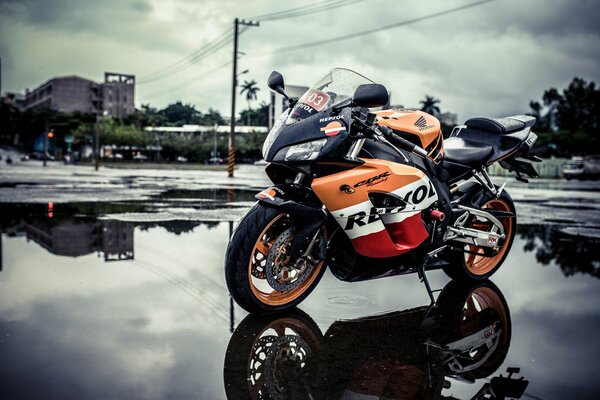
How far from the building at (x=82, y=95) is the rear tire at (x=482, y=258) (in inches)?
5032

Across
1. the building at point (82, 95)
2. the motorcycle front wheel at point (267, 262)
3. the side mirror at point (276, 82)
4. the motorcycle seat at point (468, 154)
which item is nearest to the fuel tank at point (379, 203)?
the motorcycle front wheel at point (267, 262)

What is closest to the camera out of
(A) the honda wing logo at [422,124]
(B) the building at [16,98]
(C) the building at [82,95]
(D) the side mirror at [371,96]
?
(D) the side mirror at [371,96]

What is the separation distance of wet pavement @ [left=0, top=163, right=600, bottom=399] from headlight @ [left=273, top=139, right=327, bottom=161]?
1110 mm

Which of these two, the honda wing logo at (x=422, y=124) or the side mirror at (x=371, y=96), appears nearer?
the side mirror at (x=371, y=96)

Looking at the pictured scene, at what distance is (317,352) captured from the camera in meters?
3.15

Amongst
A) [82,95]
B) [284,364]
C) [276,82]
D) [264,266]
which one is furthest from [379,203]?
[82,95]

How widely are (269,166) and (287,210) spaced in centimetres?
46

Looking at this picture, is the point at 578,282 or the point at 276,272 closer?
the point at 276,272

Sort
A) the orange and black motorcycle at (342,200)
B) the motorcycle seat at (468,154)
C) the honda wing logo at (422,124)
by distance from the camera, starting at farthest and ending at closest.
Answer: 1. the motorcycle seat at (468,154)
2. the honda wing logo at (422,124)
3. the orange and black motorcycle at (342,200)

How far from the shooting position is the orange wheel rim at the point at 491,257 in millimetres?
5223

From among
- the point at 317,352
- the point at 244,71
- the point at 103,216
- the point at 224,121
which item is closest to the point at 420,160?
the point at 317,352

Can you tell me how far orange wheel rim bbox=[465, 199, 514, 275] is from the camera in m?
5.22

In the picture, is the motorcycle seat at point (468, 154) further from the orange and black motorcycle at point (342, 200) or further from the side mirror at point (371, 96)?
the side mirror at point (371, 96)

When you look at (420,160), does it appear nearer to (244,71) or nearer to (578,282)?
(578,282)
